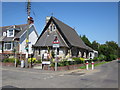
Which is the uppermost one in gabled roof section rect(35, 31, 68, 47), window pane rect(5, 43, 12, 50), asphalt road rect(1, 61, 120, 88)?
gabled roof section rect(35, 31, 68, 47)

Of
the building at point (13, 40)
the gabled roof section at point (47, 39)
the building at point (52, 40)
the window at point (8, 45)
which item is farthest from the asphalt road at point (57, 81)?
the window at point (8, 45)

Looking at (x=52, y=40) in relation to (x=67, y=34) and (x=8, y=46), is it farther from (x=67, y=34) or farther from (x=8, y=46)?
(x=8, y=46)

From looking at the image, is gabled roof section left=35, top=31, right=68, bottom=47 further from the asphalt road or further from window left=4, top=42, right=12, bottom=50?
the asphalt road

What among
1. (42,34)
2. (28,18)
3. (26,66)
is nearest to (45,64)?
(26,66)

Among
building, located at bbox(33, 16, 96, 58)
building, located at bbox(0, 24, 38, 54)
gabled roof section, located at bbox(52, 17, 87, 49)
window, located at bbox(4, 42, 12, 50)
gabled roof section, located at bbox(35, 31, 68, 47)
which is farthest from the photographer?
window, located at bbox(4, 42, 12, 50)

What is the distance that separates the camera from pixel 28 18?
20.4m

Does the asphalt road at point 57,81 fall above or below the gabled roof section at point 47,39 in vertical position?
Result: below

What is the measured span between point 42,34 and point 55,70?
46.6 ft

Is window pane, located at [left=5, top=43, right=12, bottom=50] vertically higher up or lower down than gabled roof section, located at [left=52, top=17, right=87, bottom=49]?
lower down

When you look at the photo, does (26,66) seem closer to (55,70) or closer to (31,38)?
(55,70)

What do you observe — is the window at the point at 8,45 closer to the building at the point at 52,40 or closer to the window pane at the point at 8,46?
the window pane at the point at 8,46

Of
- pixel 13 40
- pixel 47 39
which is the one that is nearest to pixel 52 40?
pixel 47 39

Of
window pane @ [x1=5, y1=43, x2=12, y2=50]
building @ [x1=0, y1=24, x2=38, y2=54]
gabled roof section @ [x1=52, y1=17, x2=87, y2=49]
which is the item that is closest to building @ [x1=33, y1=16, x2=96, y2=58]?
gabled roof section @ [x1=52, y1=17, x2=87, y2=49]

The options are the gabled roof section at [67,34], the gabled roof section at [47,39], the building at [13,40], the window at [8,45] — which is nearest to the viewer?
the gabled roof section at [47,39]
